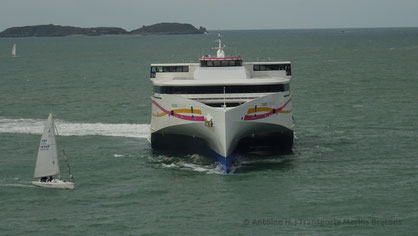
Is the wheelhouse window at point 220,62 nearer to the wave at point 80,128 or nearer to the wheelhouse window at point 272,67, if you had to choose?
the wheelhouse window at point 272,67

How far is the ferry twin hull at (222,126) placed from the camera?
133ft

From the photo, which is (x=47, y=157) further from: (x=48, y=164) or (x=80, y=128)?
(x=80, y=128)

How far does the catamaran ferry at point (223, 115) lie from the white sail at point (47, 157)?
779 cm

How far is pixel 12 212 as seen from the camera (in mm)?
33594

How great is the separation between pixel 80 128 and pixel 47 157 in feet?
61.4

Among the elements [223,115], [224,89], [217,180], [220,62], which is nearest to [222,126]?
[223,115]

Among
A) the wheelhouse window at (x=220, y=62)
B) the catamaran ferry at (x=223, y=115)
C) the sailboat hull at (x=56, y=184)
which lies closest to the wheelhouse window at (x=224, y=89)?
the catamaran ferry at (x=223, y=115)

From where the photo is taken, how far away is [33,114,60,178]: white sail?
125ft

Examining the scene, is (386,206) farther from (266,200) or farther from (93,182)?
(93,182)

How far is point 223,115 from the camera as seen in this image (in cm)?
3984

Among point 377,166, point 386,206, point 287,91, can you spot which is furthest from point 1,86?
point 386,206

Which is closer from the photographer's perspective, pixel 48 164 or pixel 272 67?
pixel 48 164

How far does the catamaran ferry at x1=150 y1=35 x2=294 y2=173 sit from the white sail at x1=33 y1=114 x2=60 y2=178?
779 cm

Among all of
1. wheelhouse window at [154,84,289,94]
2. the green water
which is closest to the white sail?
the green water
